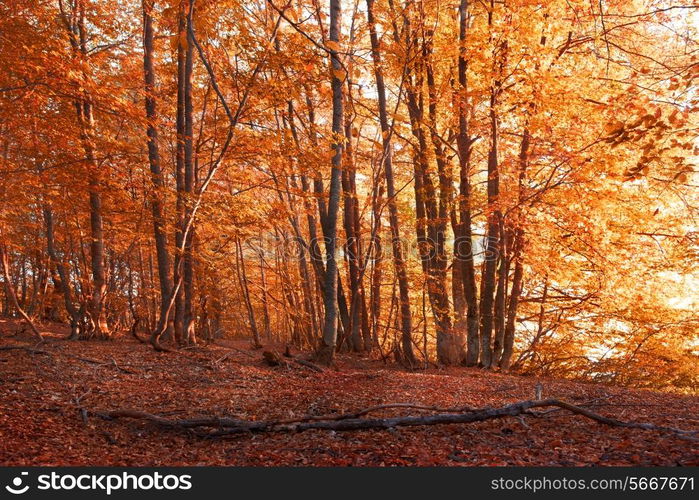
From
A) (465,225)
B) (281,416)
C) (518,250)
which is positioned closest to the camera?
(281,416)

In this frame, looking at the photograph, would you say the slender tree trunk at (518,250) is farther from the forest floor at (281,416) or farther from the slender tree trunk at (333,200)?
the slender tree trunk at (333,200)

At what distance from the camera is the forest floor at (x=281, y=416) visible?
3383mm

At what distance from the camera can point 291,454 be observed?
355 cm

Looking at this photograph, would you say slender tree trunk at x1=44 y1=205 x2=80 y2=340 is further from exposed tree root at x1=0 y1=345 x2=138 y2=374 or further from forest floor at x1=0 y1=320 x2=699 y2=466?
exposed tree root at x1=0 y1=345 x2=138 y2=374

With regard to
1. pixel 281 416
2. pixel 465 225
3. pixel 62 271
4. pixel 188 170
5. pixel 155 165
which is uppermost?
pixel 155 165

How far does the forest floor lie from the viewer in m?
3.38

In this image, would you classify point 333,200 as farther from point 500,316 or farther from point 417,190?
point 500,316

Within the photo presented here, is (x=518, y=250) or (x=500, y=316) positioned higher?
(x=518, y=250)

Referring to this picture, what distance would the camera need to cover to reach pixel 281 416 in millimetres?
4848

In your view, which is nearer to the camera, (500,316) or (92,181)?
(92,181)

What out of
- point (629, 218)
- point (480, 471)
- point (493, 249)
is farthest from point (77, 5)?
point (629, 218)

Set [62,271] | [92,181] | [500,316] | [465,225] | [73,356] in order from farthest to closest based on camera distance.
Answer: [500,316]
[465,225]
[62,271]
[92,181]
[73,356]

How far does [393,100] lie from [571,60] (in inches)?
223

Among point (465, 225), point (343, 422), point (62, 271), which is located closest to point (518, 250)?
point (465, 225)
